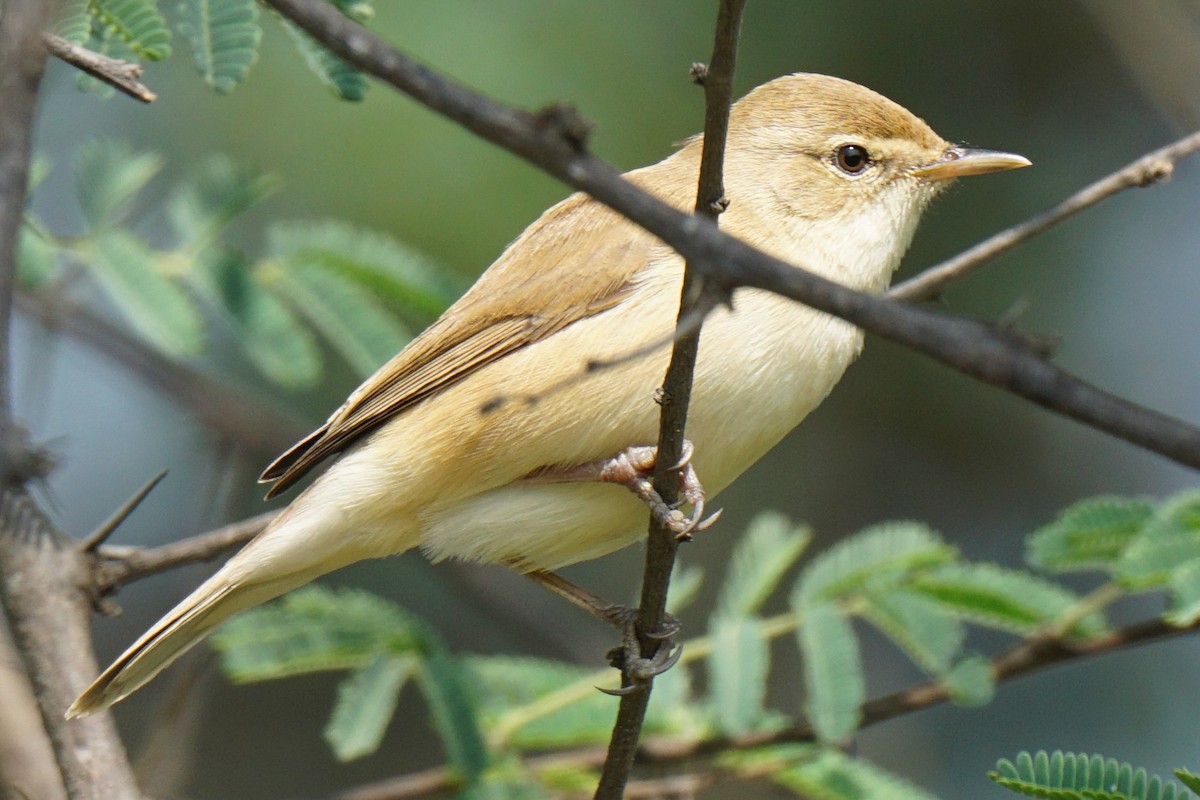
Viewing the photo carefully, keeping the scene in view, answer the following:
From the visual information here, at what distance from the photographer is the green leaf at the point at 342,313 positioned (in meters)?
4.93


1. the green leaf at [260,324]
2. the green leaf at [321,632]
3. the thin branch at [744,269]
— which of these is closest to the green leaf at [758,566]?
the green leaf at [321,632]

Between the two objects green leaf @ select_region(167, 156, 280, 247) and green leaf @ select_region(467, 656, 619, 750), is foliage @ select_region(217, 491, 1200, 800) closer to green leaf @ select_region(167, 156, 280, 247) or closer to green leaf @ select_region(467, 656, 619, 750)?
green leaf @ select_region(467, 656, 619, 750)

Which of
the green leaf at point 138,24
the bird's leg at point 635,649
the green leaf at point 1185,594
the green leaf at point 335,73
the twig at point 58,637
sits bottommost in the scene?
the twig at point 58,637

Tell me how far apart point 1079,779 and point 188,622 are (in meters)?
2.55

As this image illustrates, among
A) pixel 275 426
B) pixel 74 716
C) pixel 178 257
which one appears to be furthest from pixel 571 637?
pixel 74 716

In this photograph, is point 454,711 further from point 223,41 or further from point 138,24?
point 138,24

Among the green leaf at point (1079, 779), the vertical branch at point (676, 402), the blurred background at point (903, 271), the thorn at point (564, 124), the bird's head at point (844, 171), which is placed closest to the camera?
the thorn at point (564, 124)

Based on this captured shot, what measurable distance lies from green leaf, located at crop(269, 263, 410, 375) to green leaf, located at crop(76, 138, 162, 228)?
0.60m

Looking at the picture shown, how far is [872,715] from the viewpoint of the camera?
4.49 m

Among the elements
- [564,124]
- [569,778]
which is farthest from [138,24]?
[569,778]

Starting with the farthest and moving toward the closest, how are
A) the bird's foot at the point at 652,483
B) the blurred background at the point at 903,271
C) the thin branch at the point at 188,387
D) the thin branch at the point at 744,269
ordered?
the blurred background at the point at 903,271 → the thin branch at the point at 188,387 → the bird's foot at the point at 652,483 → the thin branch at the point at 744,269

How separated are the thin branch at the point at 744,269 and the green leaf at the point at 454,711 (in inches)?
116

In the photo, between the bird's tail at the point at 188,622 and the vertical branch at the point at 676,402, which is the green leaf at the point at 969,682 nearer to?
the vertical branch at the point at 676,402

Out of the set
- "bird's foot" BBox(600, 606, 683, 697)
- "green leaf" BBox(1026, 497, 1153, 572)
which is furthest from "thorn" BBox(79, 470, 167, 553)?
"green leaf" BBox(1026, 497, 1153, 572)
